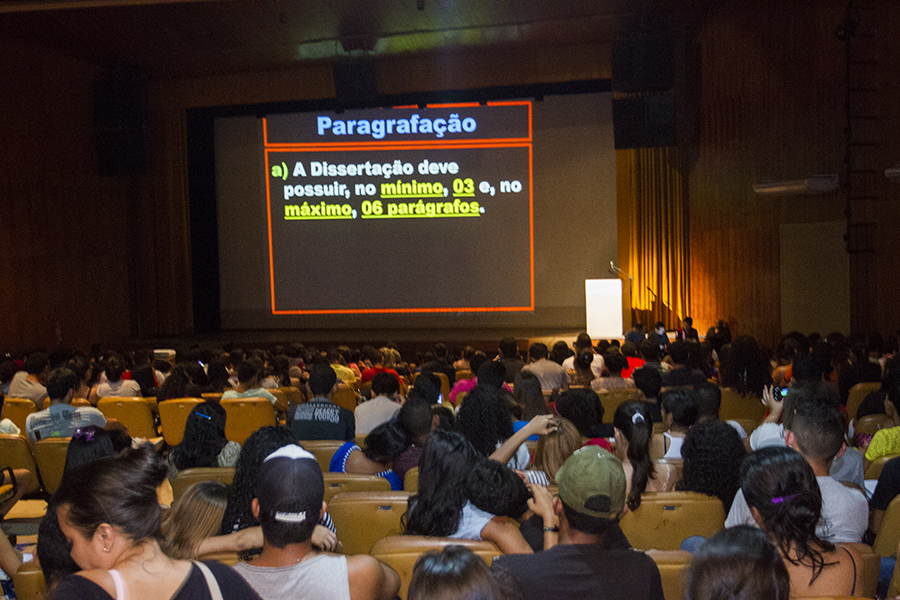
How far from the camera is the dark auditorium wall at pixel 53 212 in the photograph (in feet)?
40.6

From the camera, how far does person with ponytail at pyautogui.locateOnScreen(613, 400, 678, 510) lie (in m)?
3.19

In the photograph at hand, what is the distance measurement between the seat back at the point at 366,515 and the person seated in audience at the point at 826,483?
116cm

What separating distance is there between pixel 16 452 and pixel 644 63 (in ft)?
31.6

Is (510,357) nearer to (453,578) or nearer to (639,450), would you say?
(639,450)

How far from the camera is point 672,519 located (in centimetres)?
286

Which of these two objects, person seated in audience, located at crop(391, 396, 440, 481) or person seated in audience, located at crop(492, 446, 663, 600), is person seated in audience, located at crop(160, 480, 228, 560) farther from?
person seated in audience, located at crop(391, 396, 440, 481)

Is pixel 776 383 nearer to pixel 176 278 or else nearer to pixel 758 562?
pixel 758 562

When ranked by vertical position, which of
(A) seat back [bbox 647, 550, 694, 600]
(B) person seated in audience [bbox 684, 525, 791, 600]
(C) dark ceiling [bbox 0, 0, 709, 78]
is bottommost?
(A) seat back [bbox 647, 550, 694, 600]

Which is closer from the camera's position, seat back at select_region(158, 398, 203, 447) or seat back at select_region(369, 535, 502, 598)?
seat back at select_region(369, 535, 502, 598)

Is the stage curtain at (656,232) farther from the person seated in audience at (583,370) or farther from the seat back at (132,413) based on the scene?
the seat back at (132,413)

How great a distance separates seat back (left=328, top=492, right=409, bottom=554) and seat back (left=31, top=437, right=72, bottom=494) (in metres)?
2.63

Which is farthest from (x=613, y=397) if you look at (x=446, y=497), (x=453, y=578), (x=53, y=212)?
(x=53, y=212)

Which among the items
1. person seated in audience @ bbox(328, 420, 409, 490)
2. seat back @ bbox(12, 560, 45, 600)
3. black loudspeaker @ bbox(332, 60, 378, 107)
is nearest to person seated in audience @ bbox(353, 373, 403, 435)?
person seated in audience @ bbox(328, 420, 409, 490)

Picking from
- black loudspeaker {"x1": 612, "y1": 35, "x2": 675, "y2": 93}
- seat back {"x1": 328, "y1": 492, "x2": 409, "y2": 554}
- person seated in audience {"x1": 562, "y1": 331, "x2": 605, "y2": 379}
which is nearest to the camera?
seat back {"x1": 328, "y1": 492, "x2": 409, "y2": 554}
